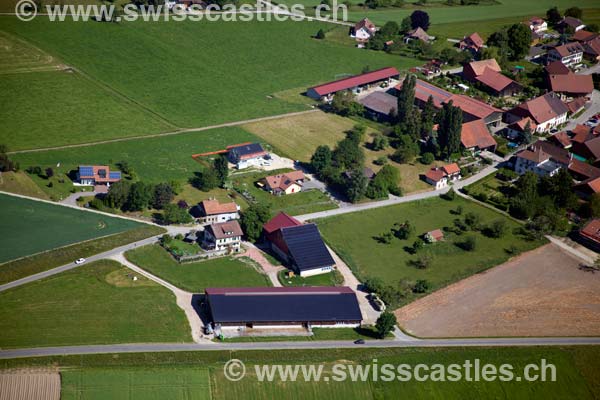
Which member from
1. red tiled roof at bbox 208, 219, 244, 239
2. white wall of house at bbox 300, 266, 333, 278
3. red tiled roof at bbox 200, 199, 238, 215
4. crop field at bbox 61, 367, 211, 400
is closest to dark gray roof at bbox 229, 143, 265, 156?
red tiled roof at bbox 200, 199, 238, 215

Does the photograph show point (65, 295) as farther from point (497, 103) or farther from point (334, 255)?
point (497, 103)

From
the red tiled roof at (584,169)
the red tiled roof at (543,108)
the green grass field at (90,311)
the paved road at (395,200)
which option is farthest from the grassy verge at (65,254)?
the red tiled roof at (543,108)

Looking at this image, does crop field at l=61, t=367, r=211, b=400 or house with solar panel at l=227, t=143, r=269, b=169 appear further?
house with solar panel at l=227, t=143, r=269, b=169

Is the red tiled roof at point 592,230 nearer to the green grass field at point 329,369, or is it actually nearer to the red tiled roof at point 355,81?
the green grass field at point 329,369

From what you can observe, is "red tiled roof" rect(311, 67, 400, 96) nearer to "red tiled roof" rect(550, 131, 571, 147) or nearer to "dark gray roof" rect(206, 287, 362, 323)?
"red tiled roof" rect(550, 131, 571, 147)

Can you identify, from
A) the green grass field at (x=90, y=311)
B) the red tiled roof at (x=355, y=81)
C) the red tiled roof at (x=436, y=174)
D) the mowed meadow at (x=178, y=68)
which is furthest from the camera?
the red tiled roof at (x=355, y=81)

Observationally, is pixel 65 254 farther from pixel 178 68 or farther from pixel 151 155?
pixel 178 68
